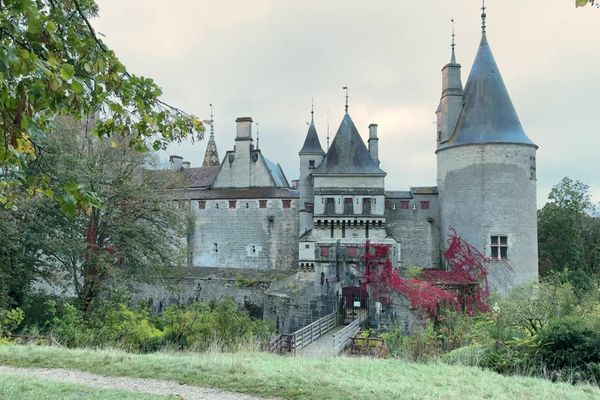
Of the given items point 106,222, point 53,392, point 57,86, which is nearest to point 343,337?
point 106,222

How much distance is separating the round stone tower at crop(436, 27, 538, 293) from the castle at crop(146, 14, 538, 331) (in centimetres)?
5

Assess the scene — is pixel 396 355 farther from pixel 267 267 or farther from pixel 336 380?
pixel 267 267

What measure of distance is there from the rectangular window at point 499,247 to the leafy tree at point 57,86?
2160 cm

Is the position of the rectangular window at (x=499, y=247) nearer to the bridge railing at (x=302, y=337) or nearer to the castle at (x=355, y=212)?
the castle at (x=355, y=212)

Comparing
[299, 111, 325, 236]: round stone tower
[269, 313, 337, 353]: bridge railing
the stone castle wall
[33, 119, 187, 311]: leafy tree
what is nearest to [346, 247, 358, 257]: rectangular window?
[269, 313, 337, 353]: bridge railing

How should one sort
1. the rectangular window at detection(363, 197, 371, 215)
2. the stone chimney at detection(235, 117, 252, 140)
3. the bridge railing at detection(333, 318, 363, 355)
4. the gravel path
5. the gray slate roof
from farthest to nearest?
1. the gray slate roof
2. the stone chimney at detection(235, 117, 252, 140)
3. the rectangular window at detection(363, 197, 371, 215)
4. the bridge railing at detection(333, 318, 363, 355)
5. the gravel path

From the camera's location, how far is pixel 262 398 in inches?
241

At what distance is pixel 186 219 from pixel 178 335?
29.5 ft

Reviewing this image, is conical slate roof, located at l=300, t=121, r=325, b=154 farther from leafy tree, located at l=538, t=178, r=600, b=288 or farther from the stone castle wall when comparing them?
leafy tree, located at l=538, t=178, r=600, b=288

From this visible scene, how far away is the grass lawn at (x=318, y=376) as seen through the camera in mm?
6371

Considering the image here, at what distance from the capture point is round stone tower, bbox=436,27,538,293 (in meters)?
23.7

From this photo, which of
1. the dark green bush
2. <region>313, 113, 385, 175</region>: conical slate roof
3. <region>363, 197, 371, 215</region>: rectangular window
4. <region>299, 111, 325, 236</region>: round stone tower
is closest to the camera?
the dark green bush

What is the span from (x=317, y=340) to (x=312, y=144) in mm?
14720

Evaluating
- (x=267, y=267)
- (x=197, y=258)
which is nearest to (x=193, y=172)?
(x=197, y=258)
